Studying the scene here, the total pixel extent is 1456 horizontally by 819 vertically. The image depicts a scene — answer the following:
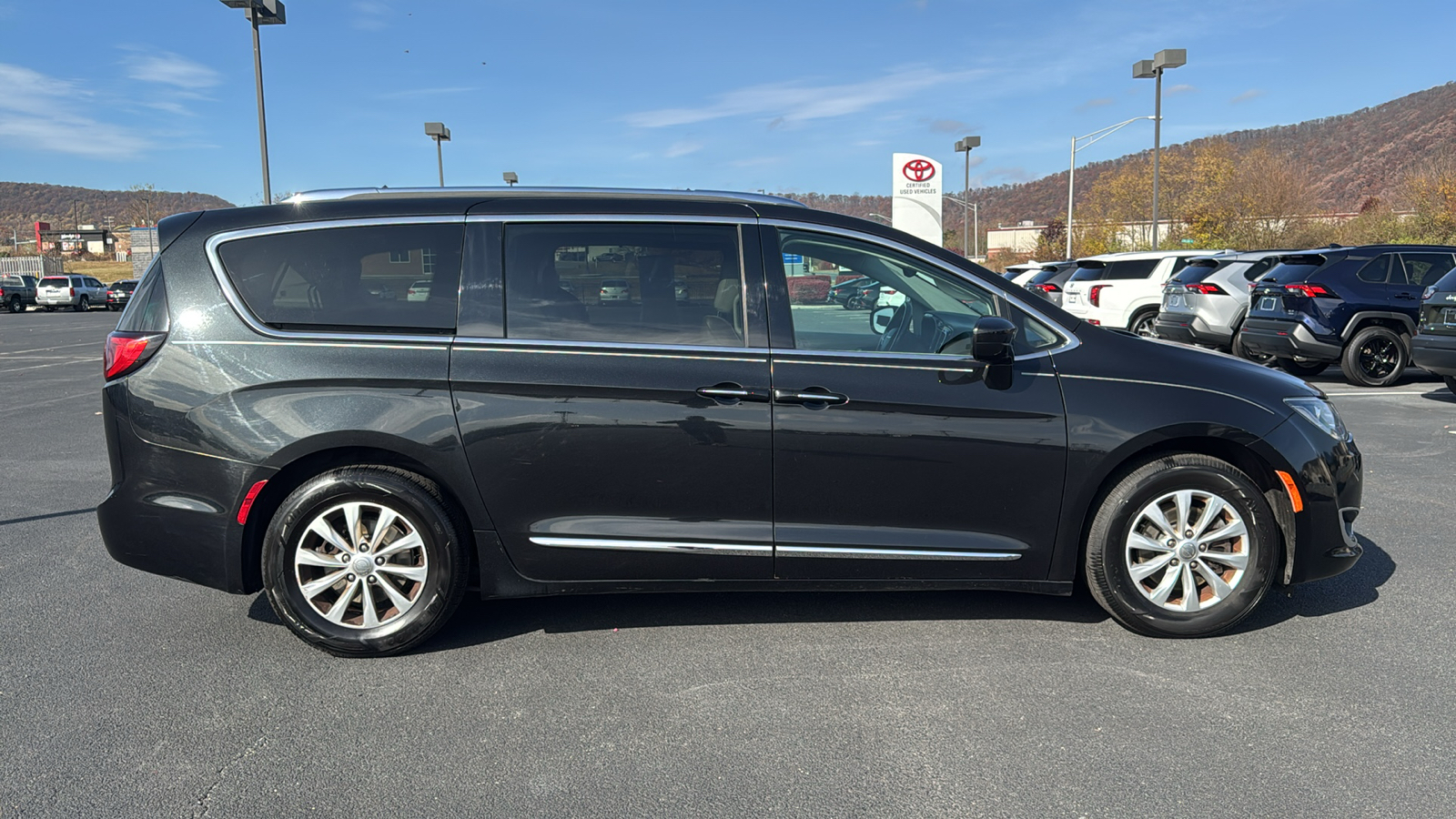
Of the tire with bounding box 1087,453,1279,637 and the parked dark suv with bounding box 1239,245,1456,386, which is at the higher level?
the parked dark suv with bounding box 1239,245,1456,386

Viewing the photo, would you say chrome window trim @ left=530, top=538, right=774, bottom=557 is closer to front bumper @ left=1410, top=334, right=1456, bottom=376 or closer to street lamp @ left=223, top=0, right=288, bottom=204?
front bumper @ left=1410, top=334, right=1456, bottom=376

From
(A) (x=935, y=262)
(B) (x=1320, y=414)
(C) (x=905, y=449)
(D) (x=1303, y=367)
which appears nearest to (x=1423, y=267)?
(D) (x=1303, y=367)

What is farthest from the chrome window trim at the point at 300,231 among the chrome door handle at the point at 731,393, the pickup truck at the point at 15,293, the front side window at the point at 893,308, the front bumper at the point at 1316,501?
the pickup truck at the point at 15,293

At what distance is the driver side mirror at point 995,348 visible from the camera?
12.5 ft

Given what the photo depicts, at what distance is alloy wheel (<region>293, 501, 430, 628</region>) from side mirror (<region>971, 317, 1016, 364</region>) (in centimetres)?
230

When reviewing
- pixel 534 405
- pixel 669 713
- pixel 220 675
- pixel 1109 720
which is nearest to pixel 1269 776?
pixel 1109 720

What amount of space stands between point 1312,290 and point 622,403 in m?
11.5

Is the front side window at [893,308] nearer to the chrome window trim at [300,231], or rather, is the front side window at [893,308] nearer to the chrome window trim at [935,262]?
the chrome window trim at [935,262]

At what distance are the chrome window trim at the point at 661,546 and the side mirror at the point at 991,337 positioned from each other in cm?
112

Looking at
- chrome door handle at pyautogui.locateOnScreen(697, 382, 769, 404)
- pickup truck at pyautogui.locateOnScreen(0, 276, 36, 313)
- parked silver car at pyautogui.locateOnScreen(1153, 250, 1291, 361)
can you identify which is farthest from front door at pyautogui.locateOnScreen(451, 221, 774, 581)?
pickup truck at pyautogui.locateOnScreen(0, 276, 36, 313)

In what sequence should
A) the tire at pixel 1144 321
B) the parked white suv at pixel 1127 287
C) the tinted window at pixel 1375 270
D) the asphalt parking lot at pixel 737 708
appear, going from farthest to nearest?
1. the tire at pixel 1144 321
2. the parked white suv at pixel 1127 287
3. the tinted window at pixel 1375 270
4. the asphalt parking lot at pixel 737 708

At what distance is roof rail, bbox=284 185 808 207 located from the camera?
4.11m

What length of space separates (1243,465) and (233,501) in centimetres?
411

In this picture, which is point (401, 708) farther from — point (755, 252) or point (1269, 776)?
point (1269, 776)
